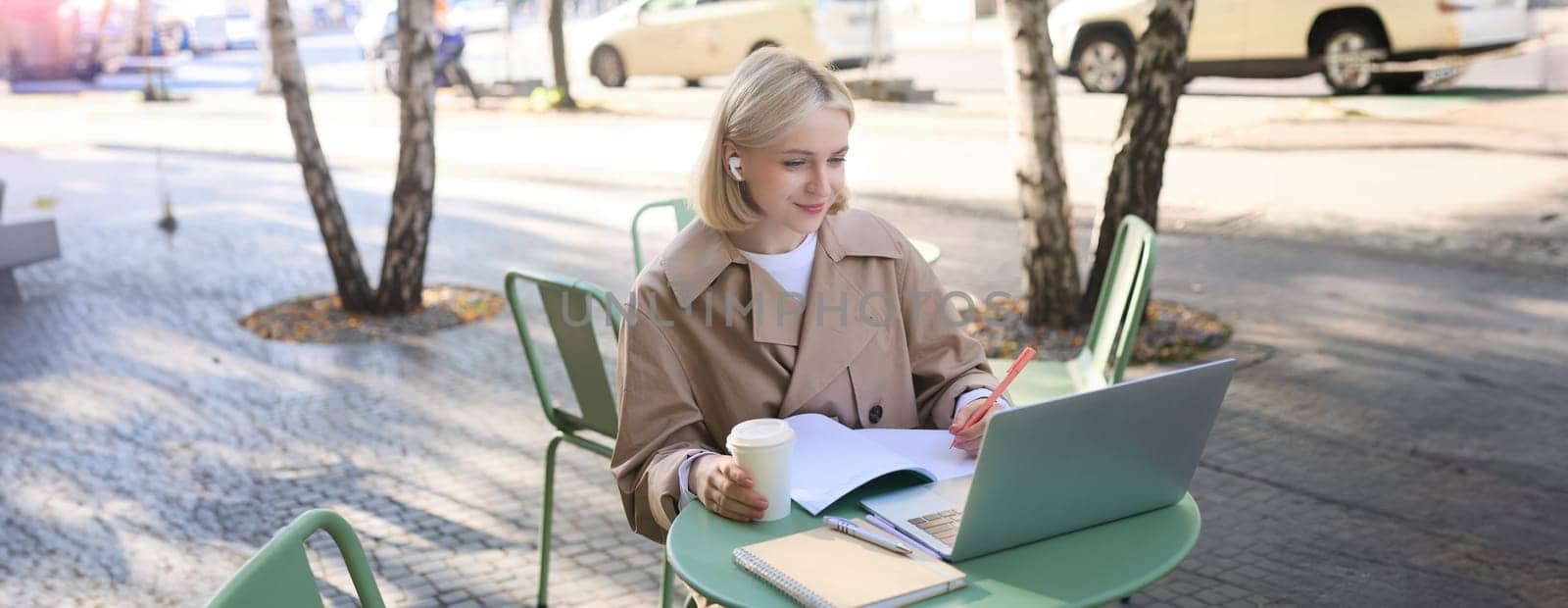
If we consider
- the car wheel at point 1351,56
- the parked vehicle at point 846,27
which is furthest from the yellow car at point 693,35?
the car wheel at point 1351,56

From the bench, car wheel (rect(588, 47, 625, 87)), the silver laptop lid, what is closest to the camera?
the silver laptop lid

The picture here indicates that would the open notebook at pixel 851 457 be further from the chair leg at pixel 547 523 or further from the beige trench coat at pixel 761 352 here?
the chair leg at pixel 547 523

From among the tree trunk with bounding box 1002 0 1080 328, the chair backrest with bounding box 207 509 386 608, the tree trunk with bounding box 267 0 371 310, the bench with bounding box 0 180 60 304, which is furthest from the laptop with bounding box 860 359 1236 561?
the bench with bounding box 0 180 60 304

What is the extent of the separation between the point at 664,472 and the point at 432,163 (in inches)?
212

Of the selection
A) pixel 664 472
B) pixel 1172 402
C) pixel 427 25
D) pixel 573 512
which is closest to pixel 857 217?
pixel 664 472

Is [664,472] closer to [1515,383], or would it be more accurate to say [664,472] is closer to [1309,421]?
[1309,421]

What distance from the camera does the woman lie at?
2441 millimetres

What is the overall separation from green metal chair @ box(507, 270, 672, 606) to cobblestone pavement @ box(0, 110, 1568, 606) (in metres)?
0.45

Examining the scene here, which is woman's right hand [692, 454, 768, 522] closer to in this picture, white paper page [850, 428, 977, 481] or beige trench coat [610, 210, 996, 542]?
beige trench coat [610, 210, 996, 542]

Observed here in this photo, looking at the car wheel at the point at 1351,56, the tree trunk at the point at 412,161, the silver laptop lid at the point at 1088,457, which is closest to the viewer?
the silver laptop lid at the point at 1088,457

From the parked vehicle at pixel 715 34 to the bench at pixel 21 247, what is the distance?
10318mm

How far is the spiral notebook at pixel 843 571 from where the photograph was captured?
1.86 meters

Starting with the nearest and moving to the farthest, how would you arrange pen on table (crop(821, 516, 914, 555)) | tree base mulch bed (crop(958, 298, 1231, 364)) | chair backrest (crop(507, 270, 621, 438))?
pen on table (crop(821, 516, 914, 555)) → chair backrest (crop(507, 270, 621, 438)) → tree base mulch bed (crop(958, 298, 1231, 364))

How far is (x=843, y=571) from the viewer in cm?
194
